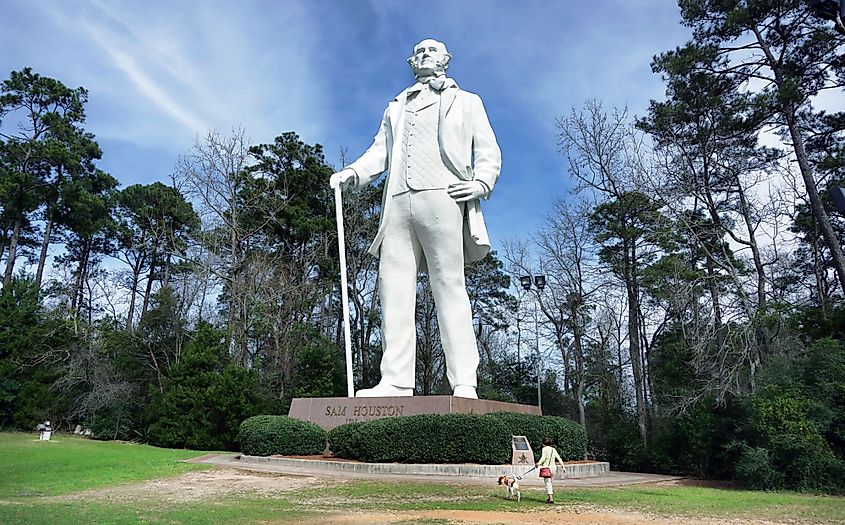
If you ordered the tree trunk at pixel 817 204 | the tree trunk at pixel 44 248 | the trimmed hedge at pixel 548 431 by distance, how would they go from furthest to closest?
the tree trunk at pixel 44 248 → the tree trunk at pixel 817 204 → the trimmed hedge at pixel 548 431

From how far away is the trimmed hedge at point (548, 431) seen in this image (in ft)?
32.8

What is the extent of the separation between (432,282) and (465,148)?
2510mm

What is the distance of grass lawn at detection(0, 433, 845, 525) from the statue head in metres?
7.48

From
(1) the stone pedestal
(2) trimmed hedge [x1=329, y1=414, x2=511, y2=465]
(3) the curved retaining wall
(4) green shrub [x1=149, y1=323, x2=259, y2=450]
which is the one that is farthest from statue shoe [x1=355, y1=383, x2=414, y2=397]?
(4) green shrub [x1=149, y1=323, x2=259, y2=450]

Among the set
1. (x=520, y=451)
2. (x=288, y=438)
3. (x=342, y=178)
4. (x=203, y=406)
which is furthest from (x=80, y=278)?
(x=520, y=451)

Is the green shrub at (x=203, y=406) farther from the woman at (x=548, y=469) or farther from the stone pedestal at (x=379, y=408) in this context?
the woman at (x=548, y=469)

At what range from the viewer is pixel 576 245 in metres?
23.7

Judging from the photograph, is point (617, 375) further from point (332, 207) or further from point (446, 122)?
point (446, 122)

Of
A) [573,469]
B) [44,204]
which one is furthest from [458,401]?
[44,204]

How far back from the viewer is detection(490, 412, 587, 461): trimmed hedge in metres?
9.99

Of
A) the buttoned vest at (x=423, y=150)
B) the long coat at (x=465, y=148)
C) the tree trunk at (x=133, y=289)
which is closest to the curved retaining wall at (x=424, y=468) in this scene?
the long coat at (x=465, y=148)

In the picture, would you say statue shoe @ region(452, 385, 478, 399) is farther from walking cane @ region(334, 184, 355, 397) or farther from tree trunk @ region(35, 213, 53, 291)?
tree trunk @ region(35, 213, 53, 291)

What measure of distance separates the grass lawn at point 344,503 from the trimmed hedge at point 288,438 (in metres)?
1.40

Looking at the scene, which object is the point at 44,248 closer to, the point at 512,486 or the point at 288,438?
the point at 288,438
